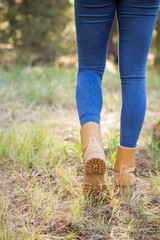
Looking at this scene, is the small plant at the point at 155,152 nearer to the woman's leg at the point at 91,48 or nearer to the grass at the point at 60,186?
the grass at the point at 60,186

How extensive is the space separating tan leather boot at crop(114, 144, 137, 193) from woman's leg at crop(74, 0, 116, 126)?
0.71 feet

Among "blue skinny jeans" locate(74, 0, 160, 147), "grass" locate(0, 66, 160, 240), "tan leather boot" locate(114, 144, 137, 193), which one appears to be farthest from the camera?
"tan leather boot" locate(114, 144, 137, 193)

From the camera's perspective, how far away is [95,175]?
1935 mm

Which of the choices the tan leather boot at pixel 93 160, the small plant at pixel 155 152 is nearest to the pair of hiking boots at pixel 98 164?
the tan leather boot at pixel 93 160

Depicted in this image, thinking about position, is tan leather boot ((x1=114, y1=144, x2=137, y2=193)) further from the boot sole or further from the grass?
the boot sole

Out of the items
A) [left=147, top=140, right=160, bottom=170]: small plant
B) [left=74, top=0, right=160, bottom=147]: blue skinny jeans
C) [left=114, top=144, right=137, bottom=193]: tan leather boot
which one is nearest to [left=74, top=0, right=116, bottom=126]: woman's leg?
[left=74, top=0, right=160, bottom=147]: blue skinny jeans

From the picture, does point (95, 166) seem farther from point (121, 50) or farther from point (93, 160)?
point (121, 50)

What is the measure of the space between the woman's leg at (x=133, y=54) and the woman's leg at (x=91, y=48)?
0.07 m

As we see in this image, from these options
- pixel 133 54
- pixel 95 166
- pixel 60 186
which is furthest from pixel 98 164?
pixel 133 54

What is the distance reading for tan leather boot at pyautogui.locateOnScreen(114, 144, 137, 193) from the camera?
2.16m

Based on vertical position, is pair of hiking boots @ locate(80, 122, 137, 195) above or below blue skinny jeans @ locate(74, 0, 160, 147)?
below

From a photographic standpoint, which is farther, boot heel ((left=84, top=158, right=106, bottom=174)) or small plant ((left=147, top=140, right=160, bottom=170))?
small plant ((left=147, top=140, right=160, bottom=170))

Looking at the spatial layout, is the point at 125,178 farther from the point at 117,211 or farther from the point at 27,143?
the point at 27,143

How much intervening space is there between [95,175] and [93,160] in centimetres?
8
